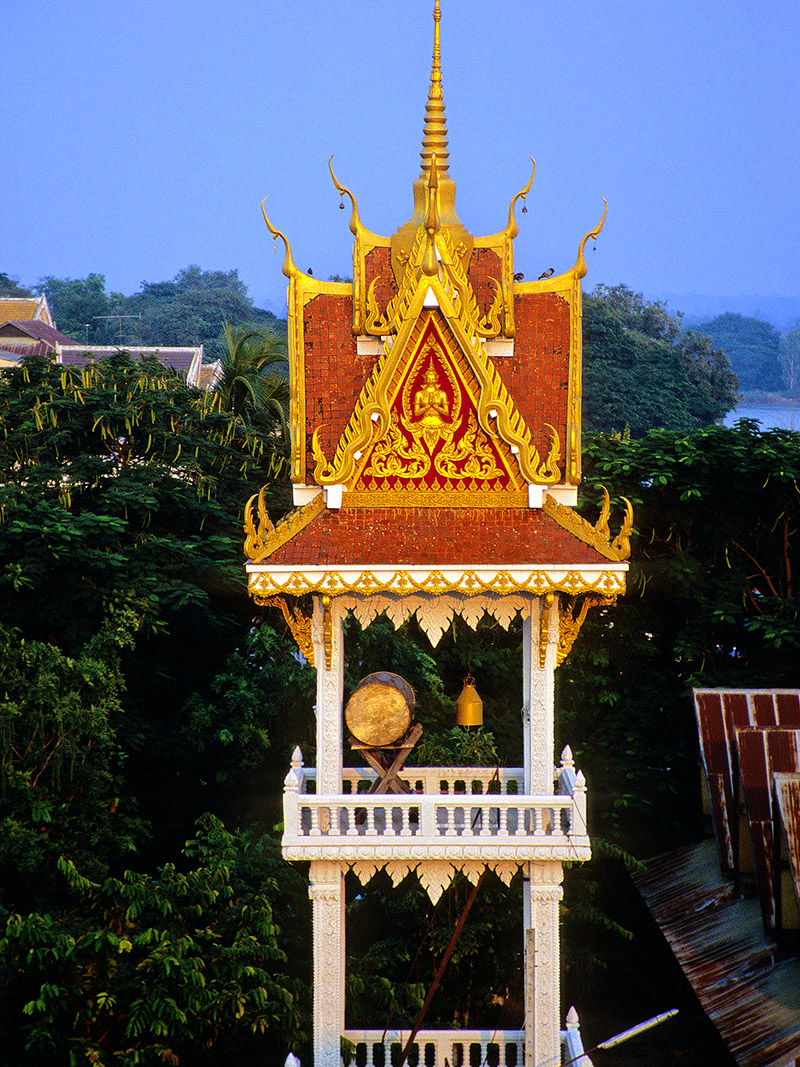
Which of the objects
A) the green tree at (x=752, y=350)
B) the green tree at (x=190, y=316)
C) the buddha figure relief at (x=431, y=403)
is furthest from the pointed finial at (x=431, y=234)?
the green tree at (x=752, y=350)

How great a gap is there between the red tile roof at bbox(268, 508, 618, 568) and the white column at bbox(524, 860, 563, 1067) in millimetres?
2847

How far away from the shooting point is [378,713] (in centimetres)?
1177

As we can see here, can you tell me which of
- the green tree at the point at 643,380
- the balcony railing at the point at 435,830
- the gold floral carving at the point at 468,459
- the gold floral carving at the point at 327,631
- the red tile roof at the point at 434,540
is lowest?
the balcony railing at the point at 435,830

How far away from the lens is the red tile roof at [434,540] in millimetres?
11219

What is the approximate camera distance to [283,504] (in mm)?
22438

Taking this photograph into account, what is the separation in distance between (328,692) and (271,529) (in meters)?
1.63

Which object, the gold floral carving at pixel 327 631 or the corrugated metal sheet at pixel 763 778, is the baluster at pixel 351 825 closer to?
the gold floral carving at pixel 327 631


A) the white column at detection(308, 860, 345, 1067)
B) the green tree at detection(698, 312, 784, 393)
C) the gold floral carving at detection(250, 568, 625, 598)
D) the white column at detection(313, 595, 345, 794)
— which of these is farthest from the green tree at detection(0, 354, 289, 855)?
the green tree at detection(698, 312, 784, 393)

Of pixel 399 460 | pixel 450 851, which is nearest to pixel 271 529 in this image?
pixel 399 460

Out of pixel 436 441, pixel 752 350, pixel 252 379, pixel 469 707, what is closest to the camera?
pixel 436 441

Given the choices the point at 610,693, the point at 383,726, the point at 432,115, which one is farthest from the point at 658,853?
the point at 432,115

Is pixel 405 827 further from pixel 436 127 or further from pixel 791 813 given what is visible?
pixel 436 127

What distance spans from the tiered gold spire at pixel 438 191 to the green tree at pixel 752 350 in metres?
139

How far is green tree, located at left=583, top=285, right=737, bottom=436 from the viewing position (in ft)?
219
